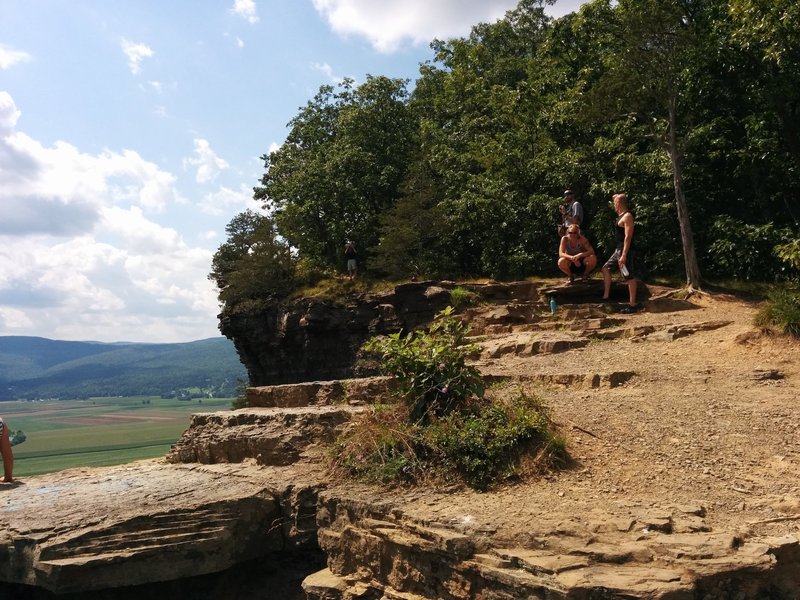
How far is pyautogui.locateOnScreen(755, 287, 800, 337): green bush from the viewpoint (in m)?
8.59

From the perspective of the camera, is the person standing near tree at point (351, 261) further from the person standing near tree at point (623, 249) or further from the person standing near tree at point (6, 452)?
the person standing near tree at point (6, 452)

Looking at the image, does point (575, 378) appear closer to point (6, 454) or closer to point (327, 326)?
point (6, 454)

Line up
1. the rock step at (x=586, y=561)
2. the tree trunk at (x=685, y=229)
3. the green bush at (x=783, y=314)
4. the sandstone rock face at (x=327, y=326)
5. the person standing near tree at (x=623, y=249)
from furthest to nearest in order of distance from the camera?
1. the sandstone rock face at (x=327, y=326)
2. the tree trunk at (x=685, y=229)
3. the person standing near tree at (x=623, y=249)
4. the green bush at (x=783, y=314)
5. the rock step at (x=586, y=561)

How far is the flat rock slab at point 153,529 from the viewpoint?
5.71m

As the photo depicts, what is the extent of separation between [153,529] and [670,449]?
526 centimetres

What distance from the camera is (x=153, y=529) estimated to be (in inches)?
235

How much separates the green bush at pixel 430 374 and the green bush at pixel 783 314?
5229mm

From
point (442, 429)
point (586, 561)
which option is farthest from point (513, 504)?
point (442, 429)

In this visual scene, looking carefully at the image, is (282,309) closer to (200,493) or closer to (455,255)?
(455,255)

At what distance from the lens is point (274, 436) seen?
24.5 feet

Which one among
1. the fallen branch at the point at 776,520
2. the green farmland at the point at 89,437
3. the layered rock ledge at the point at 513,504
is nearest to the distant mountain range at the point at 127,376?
the green farmland at the point at 89,437

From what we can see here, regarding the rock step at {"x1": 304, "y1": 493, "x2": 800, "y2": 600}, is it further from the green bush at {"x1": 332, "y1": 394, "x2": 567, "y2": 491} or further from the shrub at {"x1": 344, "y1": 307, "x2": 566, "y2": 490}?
the shrub at {"x1": 344, "y1": 307, "x2": 566, "y2": 490}

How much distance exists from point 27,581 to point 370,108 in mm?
21065

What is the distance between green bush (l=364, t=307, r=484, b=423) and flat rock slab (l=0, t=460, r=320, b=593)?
1.47m
